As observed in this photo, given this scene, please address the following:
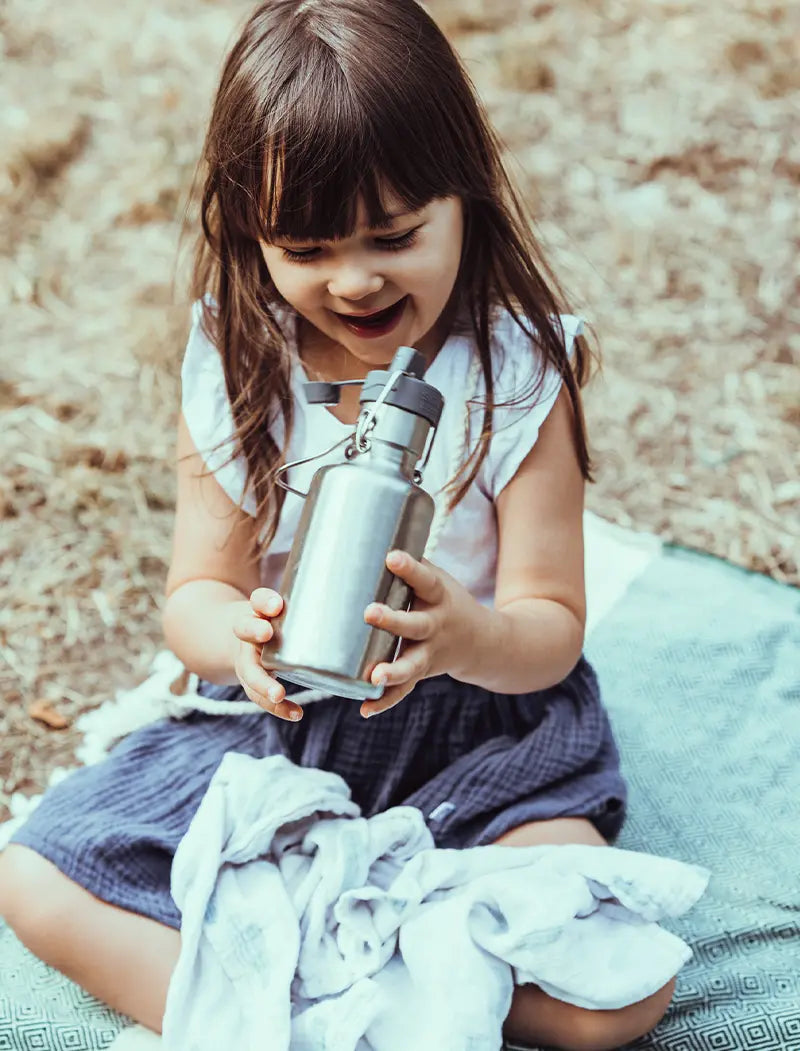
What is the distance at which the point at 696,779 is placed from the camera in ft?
5.43

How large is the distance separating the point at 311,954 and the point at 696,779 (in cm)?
65

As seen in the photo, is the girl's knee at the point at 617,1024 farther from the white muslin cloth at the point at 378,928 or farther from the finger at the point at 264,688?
the finger at the point at 264,688

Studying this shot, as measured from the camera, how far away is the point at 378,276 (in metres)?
1.16

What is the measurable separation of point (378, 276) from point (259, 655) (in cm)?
37

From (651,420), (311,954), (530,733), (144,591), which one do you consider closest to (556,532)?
(530,733)

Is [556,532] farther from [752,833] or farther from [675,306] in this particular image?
[675,306]

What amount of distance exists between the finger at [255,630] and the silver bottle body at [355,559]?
14mm

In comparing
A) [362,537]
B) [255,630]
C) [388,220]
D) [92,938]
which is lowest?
[92,938]

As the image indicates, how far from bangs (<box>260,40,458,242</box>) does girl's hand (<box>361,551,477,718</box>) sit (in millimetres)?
335

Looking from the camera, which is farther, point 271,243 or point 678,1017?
point 678,1017

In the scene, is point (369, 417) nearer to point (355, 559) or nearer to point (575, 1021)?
point (355, 559)

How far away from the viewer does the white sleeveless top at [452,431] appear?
1.38 meters

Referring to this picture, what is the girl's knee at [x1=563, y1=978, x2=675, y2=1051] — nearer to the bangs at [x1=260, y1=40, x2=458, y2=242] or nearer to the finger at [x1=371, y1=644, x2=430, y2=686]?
the finger at [x1=371, y1=644, x2=430, y2=686]

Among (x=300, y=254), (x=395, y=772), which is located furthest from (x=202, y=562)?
(x=300, y=254)
